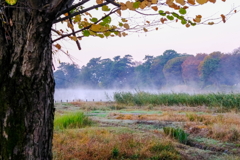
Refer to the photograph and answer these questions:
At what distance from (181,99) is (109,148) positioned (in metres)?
10.3

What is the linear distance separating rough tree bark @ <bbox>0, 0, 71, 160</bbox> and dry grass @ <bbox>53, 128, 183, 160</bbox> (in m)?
1.60

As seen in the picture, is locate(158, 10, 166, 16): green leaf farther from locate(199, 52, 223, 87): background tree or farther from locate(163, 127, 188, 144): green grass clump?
locate(199, 52, 223, 87): background tree

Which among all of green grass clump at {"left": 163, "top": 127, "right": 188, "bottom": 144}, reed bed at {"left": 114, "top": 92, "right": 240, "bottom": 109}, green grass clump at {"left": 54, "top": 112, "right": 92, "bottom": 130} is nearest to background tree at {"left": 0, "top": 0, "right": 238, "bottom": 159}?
green grass clump at {"left": 163, "top": 127, "right": 188, "bottom": 144}

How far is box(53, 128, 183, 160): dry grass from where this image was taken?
3.45m

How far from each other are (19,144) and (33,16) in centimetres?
90

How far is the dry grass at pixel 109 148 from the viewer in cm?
345

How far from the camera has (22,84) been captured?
171 cm

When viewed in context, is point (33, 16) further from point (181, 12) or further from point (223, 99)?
point (223, 99)

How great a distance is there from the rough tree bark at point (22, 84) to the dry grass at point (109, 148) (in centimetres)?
160

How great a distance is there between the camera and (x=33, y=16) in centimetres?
166

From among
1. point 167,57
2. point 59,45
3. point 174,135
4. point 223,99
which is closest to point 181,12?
point 59,45

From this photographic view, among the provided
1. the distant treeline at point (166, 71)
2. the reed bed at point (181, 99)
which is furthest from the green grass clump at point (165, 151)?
the distant treeline at point (166, 71)

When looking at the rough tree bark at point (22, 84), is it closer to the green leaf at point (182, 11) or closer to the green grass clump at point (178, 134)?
the green leaf at point (182, 11)

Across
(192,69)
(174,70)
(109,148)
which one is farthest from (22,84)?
(174,70)
